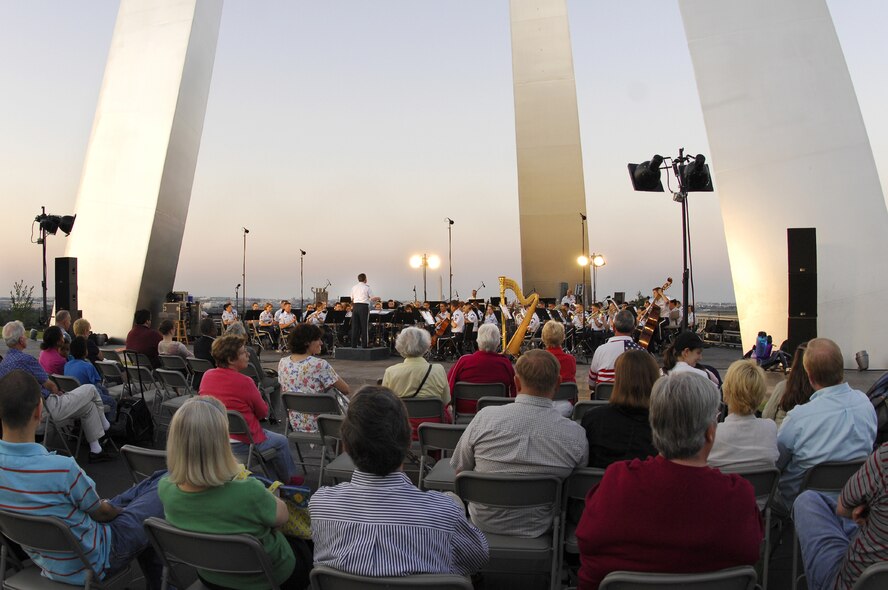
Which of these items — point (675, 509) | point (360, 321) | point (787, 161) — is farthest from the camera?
point (360, 321)

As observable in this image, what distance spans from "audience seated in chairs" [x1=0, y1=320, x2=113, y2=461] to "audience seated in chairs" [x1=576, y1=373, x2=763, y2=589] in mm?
4138

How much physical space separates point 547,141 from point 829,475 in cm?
1974

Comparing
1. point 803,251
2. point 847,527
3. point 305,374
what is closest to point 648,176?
point 803,251

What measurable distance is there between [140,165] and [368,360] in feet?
21.3

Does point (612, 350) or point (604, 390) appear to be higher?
point (612, 350)

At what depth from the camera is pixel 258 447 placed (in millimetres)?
3783

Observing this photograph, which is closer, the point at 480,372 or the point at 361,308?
the point at 480,372

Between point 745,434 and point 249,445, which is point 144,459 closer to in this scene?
point 249,445

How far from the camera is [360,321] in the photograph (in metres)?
12.7

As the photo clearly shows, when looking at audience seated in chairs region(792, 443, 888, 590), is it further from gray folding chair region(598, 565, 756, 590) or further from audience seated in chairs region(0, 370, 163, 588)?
audience seated in chairs region(0, 370, 163, 588)

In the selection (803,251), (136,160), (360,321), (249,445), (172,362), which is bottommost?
(249,445)

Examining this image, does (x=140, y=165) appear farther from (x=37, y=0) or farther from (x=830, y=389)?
(x=830, y=389)

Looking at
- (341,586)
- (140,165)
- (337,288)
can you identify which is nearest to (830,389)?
(341,586)

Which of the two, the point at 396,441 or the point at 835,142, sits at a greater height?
the point at 835,142
